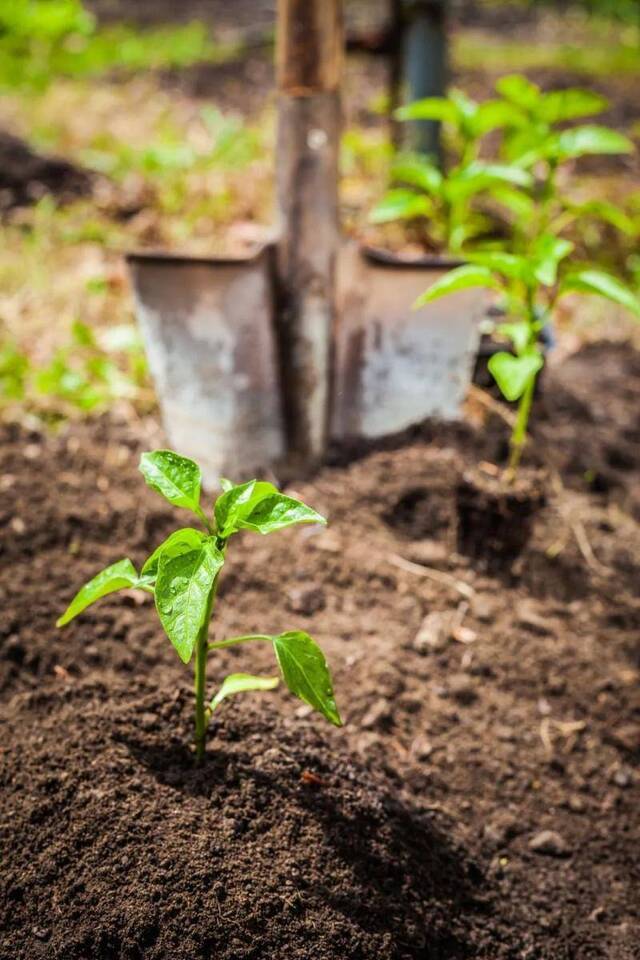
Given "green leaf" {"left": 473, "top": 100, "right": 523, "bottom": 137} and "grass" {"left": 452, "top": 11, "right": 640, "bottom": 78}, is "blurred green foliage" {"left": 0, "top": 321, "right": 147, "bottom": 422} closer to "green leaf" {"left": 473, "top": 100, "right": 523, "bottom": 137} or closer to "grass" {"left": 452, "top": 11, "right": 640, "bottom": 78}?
"green leaf" {"left": 473, "top": 100, "right": 523, "bottom": 137}

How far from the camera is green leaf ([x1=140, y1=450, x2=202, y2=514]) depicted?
1212 millimetres

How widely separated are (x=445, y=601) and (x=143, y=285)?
43.9 inches

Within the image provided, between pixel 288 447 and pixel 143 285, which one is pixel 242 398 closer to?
pixel 288 447

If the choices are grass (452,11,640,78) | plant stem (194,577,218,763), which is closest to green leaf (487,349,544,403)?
plant stem (194,577,218,763)

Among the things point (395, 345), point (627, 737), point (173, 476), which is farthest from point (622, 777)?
point (395, 345)

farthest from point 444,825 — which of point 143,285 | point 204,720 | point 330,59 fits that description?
point 330,59

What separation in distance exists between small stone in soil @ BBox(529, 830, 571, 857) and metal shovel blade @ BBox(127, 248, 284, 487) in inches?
46.3

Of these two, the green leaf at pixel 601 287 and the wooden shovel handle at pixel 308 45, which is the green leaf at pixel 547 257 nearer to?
the green leaf at pixel 601 287

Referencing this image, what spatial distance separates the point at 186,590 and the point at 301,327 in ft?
4.01

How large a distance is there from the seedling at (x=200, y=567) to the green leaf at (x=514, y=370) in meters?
0.62

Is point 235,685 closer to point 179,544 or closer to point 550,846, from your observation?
point 179,544

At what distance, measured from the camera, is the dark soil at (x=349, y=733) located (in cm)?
122

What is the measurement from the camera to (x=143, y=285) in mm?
2129

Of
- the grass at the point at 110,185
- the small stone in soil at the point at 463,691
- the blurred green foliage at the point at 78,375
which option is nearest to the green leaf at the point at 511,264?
the small stone in soil at the point at 463,691
